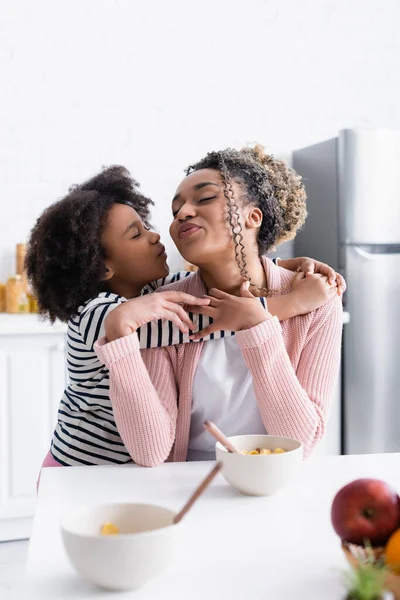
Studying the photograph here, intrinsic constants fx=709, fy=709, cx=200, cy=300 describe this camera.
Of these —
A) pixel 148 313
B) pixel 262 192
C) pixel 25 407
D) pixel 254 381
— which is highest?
pixel 262 192

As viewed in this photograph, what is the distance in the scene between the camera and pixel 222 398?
1.49 metres

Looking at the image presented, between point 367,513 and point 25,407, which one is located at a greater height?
point 367,513

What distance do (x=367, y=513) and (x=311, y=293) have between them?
78cm

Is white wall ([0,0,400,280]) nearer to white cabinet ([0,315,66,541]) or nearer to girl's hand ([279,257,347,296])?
white cabinet ([0,315,66,541])

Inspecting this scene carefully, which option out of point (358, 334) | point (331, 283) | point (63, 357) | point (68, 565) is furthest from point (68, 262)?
point (358, 334)

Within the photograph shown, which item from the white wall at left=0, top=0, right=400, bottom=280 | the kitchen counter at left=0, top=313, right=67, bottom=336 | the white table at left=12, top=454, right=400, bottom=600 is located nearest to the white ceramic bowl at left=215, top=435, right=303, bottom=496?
the white table at left=12, top=454, right=400, bottom=600

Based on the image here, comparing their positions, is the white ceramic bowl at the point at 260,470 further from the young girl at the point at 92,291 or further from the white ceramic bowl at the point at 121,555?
the young girl at the point at 92,291

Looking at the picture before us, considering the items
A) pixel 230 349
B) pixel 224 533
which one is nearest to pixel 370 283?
pixel 230 349

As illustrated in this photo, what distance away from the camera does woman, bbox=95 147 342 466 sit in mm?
1335

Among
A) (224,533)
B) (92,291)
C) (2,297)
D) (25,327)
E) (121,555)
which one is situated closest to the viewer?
(121,555)

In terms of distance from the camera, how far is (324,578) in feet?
2.57

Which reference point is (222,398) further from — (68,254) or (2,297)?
(2,297)

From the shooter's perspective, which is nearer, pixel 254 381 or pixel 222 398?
pixel 254 381

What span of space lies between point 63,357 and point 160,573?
6.96 ft
